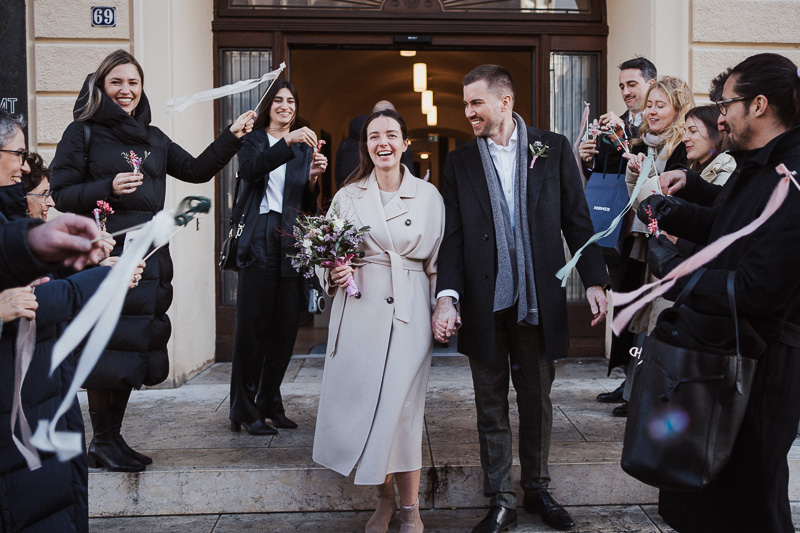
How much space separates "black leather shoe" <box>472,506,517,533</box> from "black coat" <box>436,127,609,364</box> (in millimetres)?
747

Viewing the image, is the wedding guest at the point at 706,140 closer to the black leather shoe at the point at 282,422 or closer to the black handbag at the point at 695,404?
the black handbag at the point at 695,404

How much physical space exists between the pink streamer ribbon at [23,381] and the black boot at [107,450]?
1619 mm

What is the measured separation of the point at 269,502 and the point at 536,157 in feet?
7.58

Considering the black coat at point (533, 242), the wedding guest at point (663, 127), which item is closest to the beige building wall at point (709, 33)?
the wedding guest at point (663, 127)

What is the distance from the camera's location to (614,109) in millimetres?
6766

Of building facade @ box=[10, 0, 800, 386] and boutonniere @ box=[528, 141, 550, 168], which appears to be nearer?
boutonniere @ box=[528, 141, 550, 168]

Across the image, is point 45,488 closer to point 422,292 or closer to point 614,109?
point 422,292

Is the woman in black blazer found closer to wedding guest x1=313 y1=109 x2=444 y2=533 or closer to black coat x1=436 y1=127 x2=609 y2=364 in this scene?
wedding guest x1=313 y1=109 x2=444 y2=533

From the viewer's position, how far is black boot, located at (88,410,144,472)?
13.3ft

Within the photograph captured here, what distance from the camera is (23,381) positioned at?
8.25 feet

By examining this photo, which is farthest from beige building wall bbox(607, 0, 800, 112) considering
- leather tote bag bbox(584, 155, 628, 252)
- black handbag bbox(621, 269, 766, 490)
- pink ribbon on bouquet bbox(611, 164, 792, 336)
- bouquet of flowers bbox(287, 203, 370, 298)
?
black handbag bbox(621, 269, 766, 490)

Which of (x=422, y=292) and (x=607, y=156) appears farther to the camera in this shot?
(x=607, y=156)

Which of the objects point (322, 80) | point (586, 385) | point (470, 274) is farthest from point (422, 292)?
point (322, 80)

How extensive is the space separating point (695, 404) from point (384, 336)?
1.51 meters
